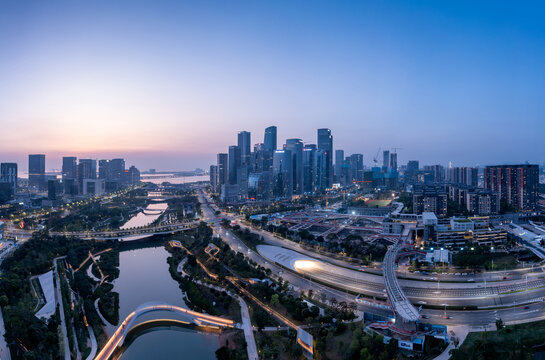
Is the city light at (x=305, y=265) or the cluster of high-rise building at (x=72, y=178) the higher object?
the cluster of high-rise building at (x=72, y=178)

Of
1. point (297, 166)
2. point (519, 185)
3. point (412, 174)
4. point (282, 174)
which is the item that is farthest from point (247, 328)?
point (412, 174)

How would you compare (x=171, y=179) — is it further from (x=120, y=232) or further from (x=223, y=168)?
(x=120, y=232)

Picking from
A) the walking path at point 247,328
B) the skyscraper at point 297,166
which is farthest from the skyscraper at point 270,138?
the walking path at point 247,328

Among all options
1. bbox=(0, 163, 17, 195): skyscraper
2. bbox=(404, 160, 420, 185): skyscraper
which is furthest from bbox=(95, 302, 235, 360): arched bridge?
bbox=(404, 160, 420, 185): skyscraper

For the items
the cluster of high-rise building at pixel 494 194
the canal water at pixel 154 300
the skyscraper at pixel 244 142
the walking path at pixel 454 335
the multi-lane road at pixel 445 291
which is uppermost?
the skyscraper at pixel 244 142

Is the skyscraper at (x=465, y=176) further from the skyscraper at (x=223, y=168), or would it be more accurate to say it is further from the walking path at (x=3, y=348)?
the walking path at (x=3, y=348)

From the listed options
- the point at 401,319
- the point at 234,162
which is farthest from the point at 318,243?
the point at 234,162

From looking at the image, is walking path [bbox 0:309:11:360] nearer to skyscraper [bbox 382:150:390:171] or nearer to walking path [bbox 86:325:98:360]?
walking path [bbox 86:325:98:360]
